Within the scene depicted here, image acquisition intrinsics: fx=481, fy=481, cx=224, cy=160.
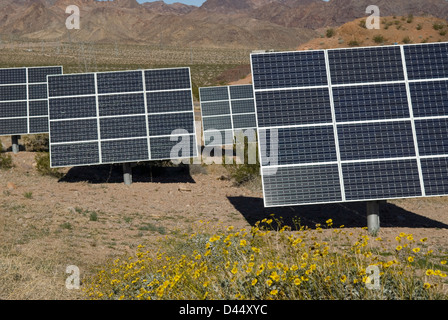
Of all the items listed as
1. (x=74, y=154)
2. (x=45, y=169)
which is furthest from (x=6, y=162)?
(x=74, y=154)

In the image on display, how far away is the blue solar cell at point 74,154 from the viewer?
1922 cm

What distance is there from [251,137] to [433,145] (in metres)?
16.4

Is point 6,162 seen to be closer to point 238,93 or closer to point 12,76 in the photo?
point 12,76

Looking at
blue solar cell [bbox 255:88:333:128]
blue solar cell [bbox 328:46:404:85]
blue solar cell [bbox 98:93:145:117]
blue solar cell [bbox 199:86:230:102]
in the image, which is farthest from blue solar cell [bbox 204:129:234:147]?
blue solar cell [bbox 255:88:333:128]

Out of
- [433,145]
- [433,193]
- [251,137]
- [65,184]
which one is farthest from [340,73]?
[251,137]

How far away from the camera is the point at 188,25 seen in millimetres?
196750

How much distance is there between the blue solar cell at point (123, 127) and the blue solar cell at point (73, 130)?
1.23 feet

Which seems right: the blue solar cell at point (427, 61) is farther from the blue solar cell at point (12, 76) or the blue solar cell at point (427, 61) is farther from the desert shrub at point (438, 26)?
the desert shrub at point (438, 26)

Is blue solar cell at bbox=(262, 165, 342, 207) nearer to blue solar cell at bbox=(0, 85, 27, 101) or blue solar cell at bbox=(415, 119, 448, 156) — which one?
blue solar cell at bbox=(415, 119, 448, 156)

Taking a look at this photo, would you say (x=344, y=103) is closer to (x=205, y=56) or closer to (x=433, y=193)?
(x=433, y=193)

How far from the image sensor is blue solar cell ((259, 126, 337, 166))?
12.7 m

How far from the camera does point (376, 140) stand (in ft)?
42.2

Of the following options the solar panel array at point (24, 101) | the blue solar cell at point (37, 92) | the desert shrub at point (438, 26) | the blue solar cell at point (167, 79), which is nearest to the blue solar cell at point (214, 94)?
the solar panel array at point (24, 101)

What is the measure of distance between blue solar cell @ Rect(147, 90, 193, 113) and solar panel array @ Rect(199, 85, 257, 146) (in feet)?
28.1
